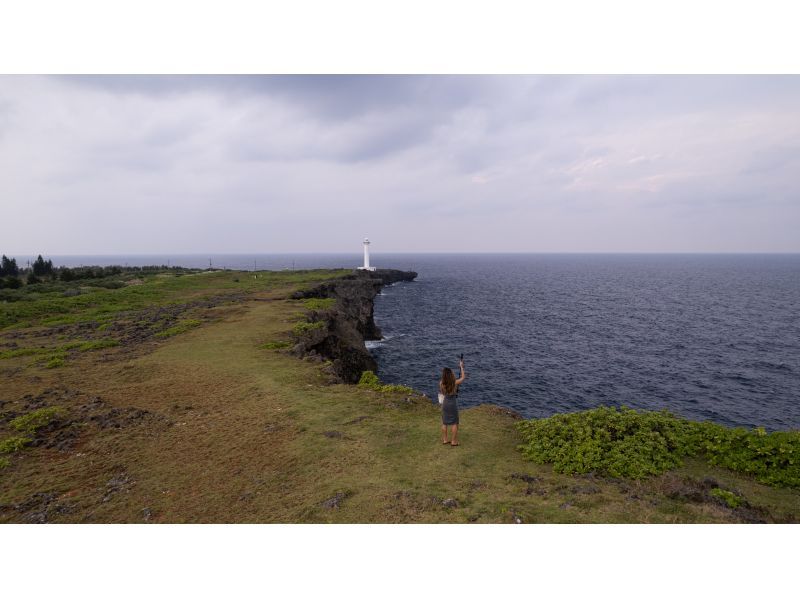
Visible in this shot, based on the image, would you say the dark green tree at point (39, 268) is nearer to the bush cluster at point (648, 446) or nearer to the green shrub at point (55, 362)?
the green shrub at point (55, 362)

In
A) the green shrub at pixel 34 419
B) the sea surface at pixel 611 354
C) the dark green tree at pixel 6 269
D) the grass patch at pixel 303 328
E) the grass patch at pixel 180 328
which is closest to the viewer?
the green shrub at pixel 34 419

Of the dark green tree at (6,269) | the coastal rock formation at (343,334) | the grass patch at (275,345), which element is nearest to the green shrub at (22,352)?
the grass patch at (275,345)

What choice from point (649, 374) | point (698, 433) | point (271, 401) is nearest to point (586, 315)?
point (649, 374)

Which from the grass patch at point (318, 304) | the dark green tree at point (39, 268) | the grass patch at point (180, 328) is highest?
the dark green tree at point (39, 268)

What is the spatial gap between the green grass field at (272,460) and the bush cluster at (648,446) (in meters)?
0.34

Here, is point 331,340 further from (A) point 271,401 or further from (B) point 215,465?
(B) point 215,465

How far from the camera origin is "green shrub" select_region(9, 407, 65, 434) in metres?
11.2

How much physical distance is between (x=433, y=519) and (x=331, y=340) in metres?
20.5

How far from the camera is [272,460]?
945cm

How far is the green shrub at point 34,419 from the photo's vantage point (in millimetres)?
11188

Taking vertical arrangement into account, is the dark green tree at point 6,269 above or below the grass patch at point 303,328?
above

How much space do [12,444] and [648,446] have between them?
17.8m

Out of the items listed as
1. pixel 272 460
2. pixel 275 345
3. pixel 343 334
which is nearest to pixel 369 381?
pixel 272 460

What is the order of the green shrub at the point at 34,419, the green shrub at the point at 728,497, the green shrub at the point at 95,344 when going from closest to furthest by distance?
the green shrub at the point at 728,497 < the green shrub at the point at 34,419 < the green shrub at the point at 95,344
